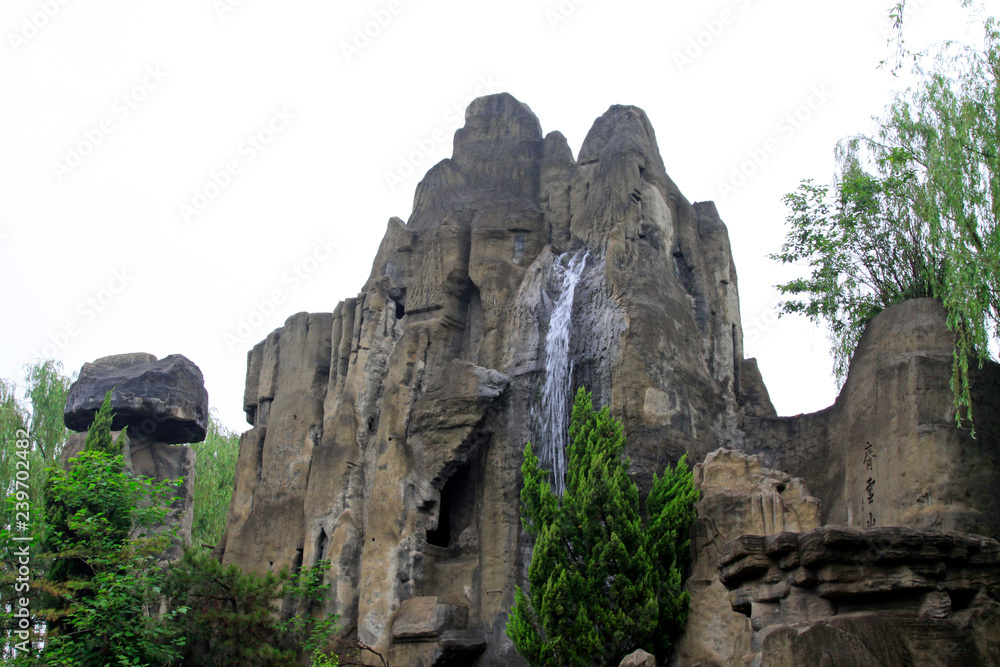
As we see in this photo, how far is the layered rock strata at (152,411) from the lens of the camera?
2112cm

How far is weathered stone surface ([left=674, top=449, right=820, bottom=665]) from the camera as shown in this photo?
1200 centimetres

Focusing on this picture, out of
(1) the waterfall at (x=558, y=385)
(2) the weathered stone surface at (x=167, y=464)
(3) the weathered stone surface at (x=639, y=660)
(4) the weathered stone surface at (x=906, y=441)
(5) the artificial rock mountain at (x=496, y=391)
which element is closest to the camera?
(3) the weathered stone surface at (x=639, y=660)

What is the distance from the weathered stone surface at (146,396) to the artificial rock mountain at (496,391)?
1.51 meters

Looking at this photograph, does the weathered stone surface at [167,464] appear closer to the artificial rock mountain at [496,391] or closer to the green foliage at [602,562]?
the artificial rock mountain at [496,391]

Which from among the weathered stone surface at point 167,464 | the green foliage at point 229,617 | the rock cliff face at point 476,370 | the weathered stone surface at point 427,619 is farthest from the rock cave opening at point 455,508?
the weathered stone surface at point 167,464

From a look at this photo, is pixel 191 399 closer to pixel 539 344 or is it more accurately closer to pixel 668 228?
pixel 539 344

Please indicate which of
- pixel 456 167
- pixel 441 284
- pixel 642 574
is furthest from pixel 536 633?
pixel 456 167

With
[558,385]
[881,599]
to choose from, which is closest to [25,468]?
[558,385]

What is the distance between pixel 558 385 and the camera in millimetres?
16094

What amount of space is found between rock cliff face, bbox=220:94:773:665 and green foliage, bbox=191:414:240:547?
7.05 metres

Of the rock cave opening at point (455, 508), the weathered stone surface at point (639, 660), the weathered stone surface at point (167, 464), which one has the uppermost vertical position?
the weathered stone surface at point (167, 464)

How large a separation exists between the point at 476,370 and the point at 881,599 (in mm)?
9411

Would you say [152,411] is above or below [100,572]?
above
